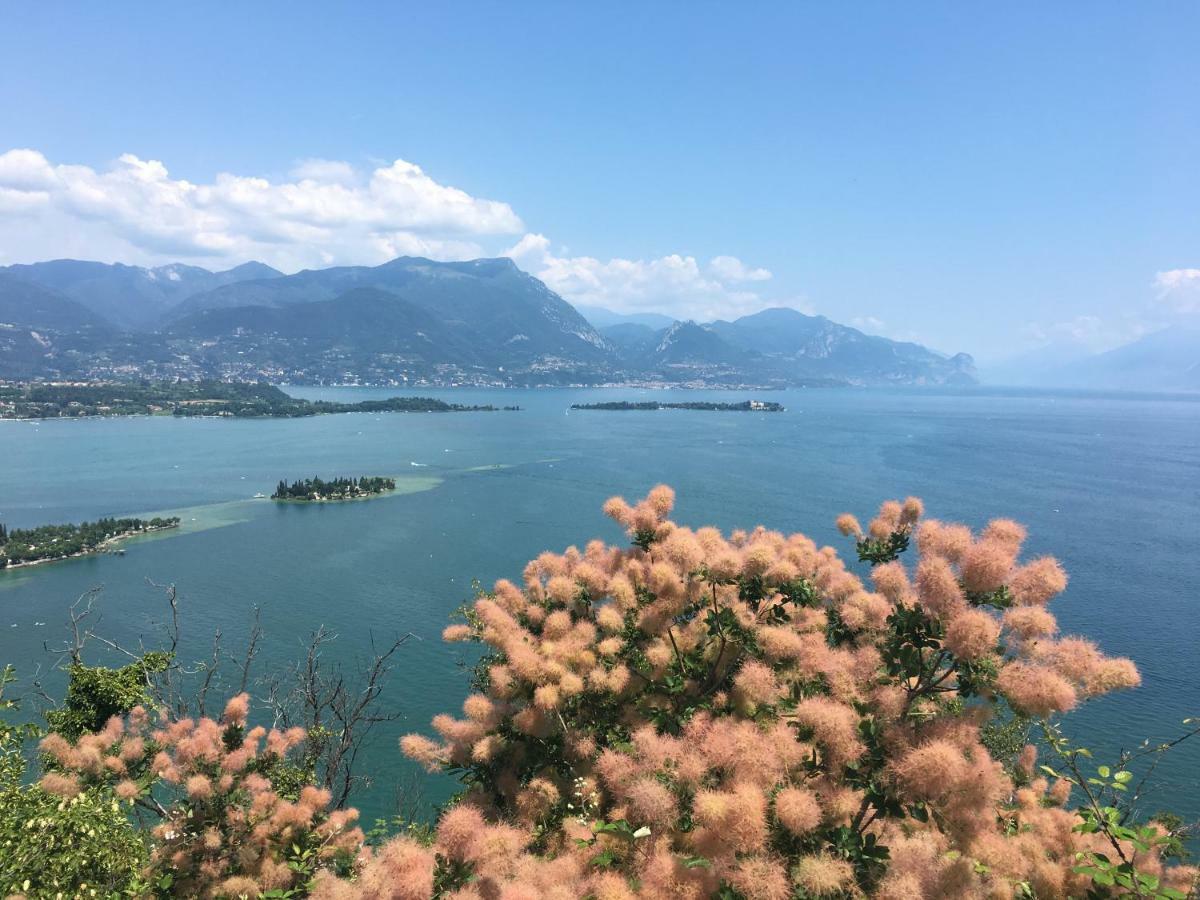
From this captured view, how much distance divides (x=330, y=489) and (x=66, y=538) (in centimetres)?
1867

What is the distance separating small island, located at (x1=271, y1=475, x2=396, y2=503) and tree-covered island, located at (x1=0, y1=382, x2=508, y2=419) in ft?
260

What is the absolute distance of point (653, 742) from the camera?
4.04m

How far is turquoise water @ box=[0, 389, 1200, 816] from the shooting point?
84.6 feet

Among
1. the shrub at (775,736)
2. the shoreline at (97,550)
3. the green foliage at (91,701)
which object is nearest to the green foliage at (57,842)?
the shrub at (775,736)

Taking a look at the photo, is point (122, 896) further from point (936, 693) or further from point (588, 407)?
point (588, 407)

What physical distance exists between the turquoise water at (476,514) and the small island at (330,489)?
1951 mm

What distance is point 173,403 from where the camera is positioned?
13000 centimetres

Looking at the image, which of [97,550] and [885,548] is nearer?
[885,548]

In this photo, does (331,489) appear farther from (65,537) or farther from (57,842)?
(57,842)

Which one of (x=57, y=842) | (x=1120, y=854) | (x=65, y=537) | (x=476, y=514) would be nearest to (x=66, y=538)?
(x=65, y=537)

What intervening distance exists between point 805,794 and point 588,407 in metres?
153

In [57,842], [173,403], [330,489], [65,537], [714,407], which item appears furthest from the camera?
[714,407]

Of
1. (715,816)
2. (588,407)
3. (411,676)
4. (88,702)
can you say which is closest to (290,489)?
(411,676)

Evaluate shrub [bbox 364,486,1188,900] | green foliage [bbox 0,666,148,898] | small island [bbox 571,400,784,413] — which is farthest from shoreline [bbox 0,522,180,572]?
small island [bbox 571,400,784,413]
